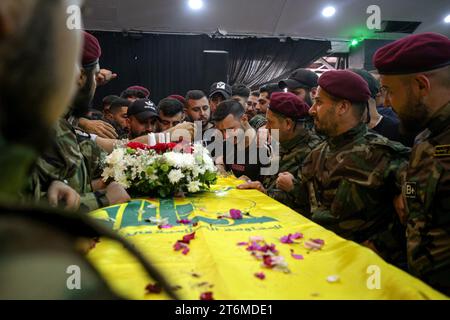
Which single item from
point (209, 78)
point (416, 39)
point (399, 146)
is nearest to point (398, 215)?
point (399, 146)

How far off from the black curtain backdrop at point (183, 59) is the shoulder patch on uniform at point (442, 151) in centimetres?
825

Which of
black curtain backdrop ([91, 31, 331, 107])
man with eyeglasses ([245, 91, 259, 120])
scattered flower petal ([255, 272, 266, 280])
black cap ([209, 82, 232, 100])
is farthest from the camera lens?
black curtain backdrop ([91, 31, 331, 107])

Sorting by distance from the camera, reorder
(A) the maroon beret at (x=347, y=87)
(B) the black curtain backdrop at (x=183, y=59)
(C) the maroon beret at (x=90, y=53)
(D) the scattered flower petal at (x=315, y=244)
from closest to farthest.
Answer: (D) the scattered flower petal at (x=315, y=244), (C) the maroon beret at (x=90, y=53), (A) the maroon beret at (x=347, y=87), (B) the black curtain backdrop at (x=183, y=59)

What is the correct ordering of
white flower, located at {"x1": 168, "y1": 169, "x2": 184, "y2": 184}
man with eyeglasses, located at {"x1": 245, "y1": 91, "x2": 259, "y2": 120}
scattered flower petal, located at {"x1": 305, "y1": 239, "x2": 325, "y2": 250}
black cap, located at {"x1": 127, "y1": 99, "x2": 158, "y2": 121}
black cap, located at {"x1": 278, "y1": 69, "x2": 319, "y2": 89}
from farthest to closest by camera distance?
man with eyeglasses, located at {"x1": 245, "y1": 91, "x2": 259, "y2": 120} < black cap, located at {"x1": 278, "y1": 69, "x2": 319, "y2": 89} < black cap, located at {"x1": 127, "y1": 99, "x2": 158, "y2": 121} < white flower, located at {"x1": 168, "y1": 169, "x2": 184, "y2": 184} < scattered flower petal, located at {"x1": 305, "y1": 239, "x2": 325, "y2": 250}

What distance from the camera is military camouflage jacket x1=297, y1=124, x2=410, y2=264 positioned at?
1838 millimetres

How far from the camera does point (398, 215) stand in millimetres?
1833

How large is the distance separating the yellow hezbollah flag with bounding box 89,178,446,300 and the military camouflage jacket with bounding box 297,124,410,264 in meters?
0.31

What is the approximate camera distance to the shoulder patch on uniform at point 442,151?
4.73 ft

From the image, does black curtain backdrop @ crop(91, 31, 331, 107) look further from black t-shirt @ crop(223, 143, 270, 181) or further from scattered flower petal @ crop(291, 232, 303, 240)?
scattered flower petal @ crop(291, 232, 303, 240)

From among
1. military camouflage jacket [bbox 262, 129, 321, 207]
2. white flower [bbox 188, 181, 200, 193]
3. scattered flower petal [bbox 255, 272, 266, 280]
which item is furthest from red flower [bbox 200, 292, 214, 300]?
military camouflage jacket [bbox 262, 129, 321, 207]

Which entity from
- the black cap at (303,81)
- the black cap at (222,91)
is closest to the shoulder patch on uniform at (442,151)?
the black cap at (303,81)

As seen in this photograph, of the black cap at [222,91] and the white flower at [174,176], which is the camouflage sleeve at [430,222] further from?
the black cap at [222,91]

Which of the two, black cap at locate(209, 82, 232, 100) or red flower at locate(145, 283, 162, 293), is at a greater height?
black cap at locate(209, 82, 232, 100)

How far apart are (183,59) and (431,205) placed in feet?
28.7
